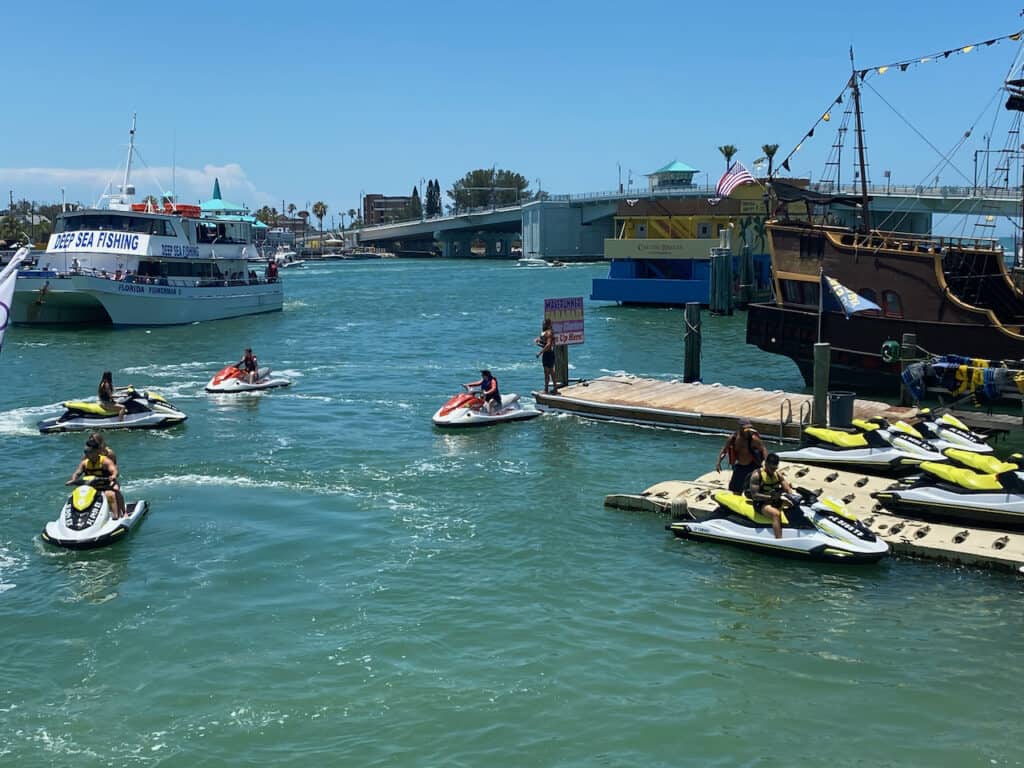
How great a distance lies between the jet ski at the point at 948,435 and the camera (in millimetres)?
18766

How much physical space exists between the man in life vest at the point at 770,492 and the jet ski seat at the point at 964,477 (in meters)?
2.52

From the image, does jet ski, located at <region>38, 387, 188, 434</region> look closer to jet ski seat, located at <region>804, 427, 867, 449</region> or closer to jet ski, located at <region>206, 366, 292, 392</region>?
jet ski, located at <region>206, 366, 292, 392</region>

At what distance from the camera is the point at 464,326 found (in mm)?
54062

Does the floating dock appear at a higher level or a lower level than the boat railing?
lower

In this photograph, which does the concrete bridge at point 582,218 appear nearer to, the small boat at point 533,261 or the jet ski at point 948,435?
the small boat at point 533,261

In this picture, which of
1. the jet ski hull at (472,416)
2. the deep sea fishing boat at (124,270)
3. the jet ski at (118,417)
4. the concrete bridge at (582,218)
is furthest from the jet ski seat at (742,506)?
the concrete bridge at (582,218)

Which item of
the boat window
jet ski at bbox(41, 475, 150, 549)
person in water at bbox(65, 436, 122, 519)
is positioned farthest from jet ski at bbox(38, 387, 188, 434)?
the boat window

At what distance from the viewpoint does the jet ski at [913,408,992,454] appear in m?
18.8

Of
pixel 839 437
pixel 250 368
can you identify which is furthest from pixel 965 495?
pixel 250 368

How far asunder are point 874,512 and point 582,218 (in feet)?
379

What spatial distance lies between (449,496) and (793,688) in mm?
8459

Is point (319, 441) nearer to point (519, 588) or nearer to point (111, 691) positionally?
point (519, 588)

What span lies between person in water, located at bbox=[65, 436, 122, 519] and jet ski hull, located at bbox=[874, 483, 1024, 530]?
1169 cm

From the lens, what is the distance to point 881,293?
92.3 feet
